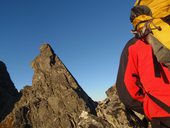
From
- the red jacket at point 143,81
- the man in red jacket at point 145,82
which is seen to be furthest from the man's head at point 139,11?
the red jacket at point 143,81

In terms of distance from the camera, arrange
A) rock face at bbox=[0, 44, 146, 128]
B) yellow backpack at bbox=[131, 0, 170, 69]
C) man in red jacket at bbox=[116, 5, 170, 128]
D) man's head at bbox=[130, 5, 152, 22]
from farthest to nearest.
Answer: rock face at bbox=[0, 44, 146, 128]
man's head at bbox=[130, 5, 152, 22]
man in red jacket at bbox=[116, 5, 170, 128]
yellow backpack at bbox=[131, 0, 170, 69]

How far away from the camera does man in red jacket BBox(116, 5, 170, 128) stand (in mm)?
4953

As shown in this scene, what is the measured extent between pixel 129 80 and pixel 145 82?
535mm

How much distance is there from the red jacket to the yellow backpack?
23cm

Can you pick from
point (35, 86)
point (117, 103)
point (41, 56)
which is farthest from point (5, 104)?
point (117, 103)

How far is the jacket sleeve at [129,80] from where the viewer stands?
18.2 feet

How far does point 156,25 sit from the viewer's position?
5004 mm

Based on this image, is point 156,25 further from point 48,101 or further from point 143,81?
point 48,101

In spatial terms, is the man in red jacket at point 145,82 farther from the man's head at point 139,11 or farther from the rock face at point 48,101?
the rock face at point 48,101

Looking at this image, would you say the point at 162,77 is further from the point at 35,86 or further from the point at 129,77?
the point at 35,86

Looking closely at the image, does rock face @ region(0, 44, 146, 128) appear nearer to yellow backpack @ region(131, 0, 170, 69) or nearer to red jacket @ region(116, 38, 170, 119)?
red jacket @ region(116, 38, 170, 119)

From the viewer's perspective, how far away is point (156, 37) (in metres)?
4.98

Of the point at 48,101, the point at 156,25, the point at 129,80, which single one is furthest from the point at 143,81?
the point at 48,101

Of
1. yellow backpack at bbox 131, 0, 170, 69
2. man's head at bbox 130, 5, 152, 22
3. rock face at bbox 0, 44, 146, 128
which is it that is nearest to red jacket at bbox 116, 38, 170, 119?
yellow backpack at bbox 131, 0, 170, 69
